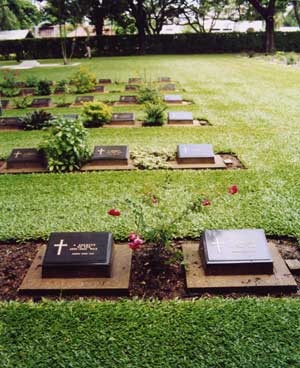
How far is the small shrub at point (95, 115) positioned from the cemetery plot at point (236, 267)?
521cm

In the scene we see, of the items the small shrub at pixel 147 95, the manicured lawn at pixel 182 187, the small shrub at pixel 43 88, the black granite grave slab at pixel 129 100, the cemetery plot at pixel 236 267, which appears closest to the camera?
the cemetery plot at pixel 236 267

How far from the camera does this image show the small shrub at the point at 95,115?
770cm

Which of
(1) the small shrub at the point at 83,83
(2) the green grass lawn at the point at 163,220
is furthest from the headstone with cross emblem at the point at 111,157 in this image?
(1) the small shrub at the point at 83,83

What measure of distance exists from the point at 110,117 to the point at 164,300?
5705 millimetres

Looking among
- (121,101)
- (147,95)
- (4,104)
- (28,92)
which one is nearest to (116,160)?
(147,95)

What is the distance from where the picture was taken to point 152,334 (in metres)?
2.36

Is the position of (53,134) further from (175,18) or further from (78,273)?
(175,18)

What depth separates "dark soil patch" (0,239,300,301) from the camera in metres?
2.78

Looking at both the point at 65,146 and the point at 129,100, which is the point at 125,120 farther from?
the point at 65,146

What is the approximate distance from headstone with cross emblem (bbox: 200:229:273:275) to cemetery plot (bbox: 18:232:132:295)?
0.63 m

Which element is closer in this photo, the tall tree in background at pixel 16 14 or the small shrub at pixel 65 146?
the small shrub at pixel 65 146

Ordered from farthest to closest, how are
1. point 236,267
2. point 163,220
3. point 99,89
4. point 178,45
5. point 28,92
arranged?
point 178,45
point 28,92
point 99,89
point 163,220
point 236,267

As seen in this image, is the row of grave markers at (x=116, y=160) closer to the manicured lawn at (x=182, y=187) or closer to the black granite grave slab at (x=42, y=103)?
the manicured lawn at (x=182, y=187)

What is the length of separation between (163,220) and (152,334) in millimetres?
1151
